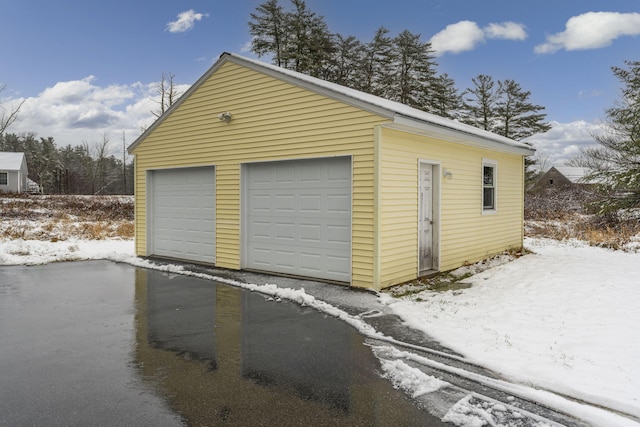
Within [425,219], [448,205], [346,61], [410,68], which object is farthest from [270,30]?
[425,219]

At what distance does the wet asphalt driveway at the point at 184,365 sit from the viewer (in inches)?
119

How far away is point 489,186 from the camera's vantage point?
34.1 ft

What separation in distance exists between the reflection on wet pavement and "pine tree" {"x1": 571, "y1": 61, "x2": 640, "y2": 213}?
48.9 ft

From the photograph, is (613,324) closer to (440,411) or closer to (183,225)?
(440,411)

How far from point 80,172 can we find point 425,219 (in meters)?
60.6

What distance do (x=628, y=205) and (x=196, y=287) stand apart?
16599 millimetres

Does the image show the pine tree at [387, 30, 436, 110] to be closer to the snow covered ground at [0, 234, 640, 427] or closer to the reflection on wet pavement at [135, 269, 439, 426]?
the snow covered ground at [0, 234, 640, 427]

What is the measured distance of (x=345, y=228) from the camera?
24.2ft

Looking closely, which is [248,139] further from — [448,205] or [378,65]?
[378,65]

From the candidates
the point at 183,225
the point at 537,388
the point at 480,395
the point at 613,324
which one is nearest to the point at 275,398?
the point at 480,395

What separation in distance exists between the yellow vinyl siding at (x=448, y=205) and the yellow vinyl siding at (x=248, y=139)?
1.22 ft

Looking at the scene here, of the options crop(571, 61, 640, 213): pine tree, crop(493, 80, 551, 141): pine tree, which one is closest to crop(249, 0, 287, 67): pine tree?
crop(493, 80, 551, 141): pine tree

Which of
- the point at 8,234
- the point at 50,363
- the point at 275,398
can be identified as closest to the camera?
the point at 275,398

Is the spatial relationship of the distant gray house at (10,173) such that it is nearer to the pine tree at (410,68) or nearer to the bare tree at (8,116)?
the bare tree at (8,116)
